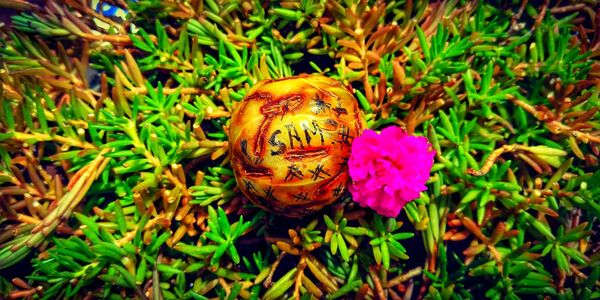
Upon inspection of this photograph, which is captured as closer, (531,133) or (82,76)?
(531,133)

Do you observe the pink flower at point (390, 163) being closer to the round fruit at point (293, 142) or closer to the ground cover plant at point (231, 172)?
the round fruit at point (293, 142)

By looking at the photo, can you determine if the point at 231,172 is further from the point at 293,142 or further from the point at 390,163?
the point at 390,163

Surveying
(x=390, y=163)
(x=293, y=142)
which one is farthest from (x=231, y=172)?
(x=390, y=163)

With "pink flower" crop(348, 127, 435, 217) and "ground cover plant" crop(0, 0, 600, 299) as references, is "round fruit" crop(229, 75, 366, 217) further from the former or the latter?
"ground cover plant" crop(0, 0, 600, 299)

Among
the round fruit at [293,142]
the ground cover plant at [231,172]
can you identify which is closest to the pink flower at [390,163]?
the round fruit at [293,142]

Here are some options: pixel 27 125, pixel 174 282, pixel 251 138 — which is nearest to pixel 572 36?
pixel 251 138

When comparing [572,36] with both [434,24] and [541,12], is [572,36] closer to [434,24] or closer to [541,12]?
[541,12]

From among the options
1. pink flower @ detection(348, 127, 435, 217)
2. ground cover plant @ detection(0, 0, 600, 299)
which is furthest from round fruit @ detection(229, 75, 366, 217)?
ground cover plant @ detection(0, 0, 600, 299)
